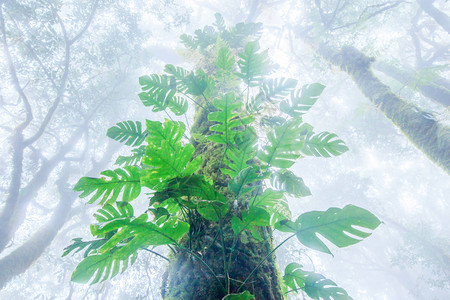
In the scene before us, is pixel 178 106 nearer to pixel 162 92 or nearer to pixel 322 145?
pixel 162 92

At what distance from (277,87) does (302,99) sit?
36 cm

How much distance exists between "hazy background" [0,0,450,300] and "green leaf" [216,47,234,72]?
75.2 inches

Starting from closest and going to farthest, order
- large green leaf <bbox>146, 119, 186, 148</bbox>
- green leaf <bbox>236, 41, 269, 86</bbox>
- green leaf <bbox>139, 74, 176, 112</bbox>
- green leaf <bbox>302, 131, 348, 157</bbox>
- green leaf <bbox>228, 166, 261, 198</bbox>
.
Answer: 1. green leaf <bbox>228, 166, 261, 198</bbox>
2. large green leaf <bbox>146, 119, 186, 148</bbox>
3. green leaf <bbox>302, 131, 348, 157</bbox>
4. green leaf <bbox>236, 41, 269, 86</bbox>
5. green leaf <bbox>139, 74, 176, 112</bbox>

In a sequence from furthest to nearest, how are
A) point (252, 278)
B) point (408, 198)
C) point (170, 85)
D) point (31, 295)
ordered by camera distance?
point (408, 198) → point (31, 295) → point (170, 85) → point (252, 278)

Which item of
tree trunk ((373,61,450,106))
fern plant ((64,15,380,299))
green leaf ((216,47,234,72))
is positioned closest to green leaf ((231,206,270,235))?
fern plant ((64,15,380,299))

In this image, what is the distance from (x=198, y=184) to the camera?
94cm

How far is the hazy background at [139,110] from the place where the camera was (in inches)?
286

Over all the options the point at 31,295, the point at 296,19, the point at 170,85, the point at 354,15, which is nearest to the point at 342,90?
the point at 354,15

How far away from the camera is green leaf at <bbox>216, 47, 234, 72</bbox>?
2.06 metres

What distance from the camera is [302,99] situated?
150cm

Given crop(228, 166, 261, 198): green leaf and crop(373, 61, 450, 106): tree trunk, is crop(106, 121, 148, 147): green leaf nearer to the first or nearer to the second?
crop(228, 166, 261, 198): green leaf

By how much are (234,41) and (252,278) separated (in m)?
3.18

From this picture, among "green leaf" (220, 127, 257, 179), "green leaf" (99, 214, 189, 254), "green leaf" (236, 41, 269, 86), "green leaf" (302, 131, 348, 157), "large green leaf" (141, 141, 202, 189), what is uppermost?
"green leaf" (236, 41, 269, 86)

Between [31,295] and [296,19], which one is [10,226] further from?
[31,295]
